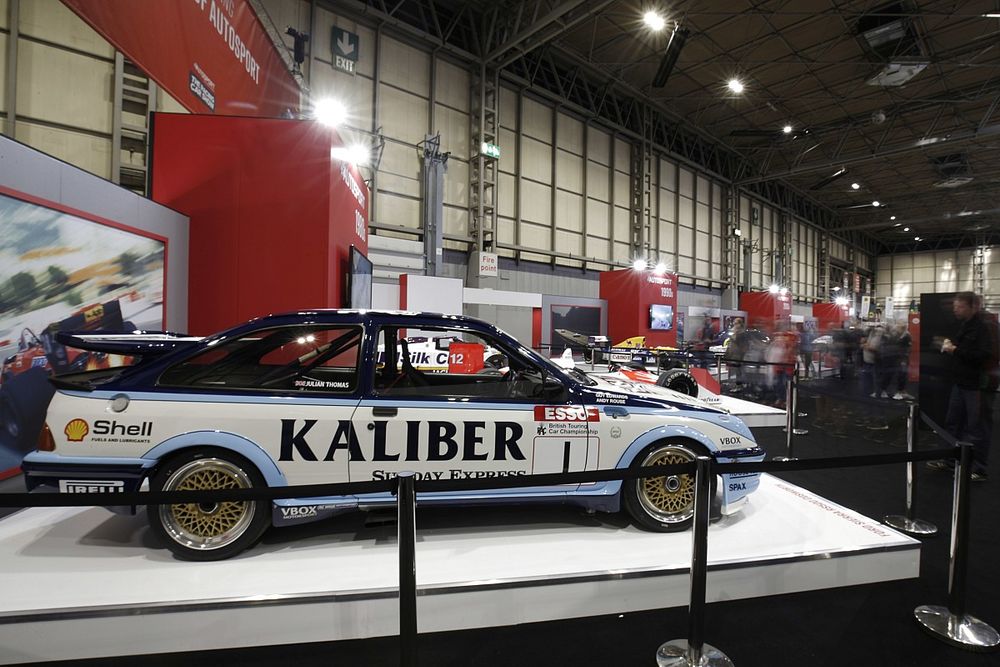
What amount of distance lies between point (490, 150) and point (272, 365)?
44.4 ft

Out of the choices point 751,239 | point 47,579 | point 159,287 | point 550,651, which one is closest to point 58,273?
point 159,287

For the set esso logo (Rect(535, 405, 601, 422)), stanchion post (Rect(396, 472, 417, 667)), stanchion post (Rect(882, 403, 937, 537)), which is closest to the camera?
stanchion post (Rect(396, 472, 417, 667))

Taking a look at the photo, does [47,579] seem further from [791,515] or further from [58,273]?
[791,515]

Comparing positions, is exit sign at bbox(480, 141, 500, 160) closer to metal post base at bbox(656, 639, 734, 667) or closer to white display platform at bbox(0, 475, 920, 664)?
white display platform at bbox(0, 475, 920, 664)

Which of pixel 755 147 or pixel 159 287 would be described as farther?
pixel 755 147

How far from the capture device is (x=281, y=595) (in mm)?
2059

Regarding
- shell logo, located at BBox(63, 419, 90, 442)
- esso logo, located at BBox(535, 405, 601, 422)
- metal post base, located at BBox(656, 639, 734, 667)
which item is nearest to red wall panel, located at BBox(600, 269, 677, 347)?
esso logo, located at BBox(535, 405, 601, 422)

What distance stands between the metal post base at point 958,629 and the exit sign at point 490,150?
47.5ft

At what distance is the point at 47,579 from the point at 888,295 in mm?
52154

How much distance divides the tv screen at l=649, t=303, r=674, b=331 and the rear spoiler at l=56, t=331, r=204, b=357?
1614 centimetres

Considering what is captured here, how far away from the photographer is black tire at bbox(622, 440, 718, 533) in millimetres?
2771

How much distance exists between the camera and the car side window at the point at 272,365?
8.27 ft

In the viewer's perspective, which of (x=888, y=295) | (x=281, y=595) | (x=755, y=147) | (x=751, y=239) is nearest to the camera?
(x=281, y=595)

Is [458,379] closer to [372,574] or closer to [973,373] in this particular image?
[372,574]
